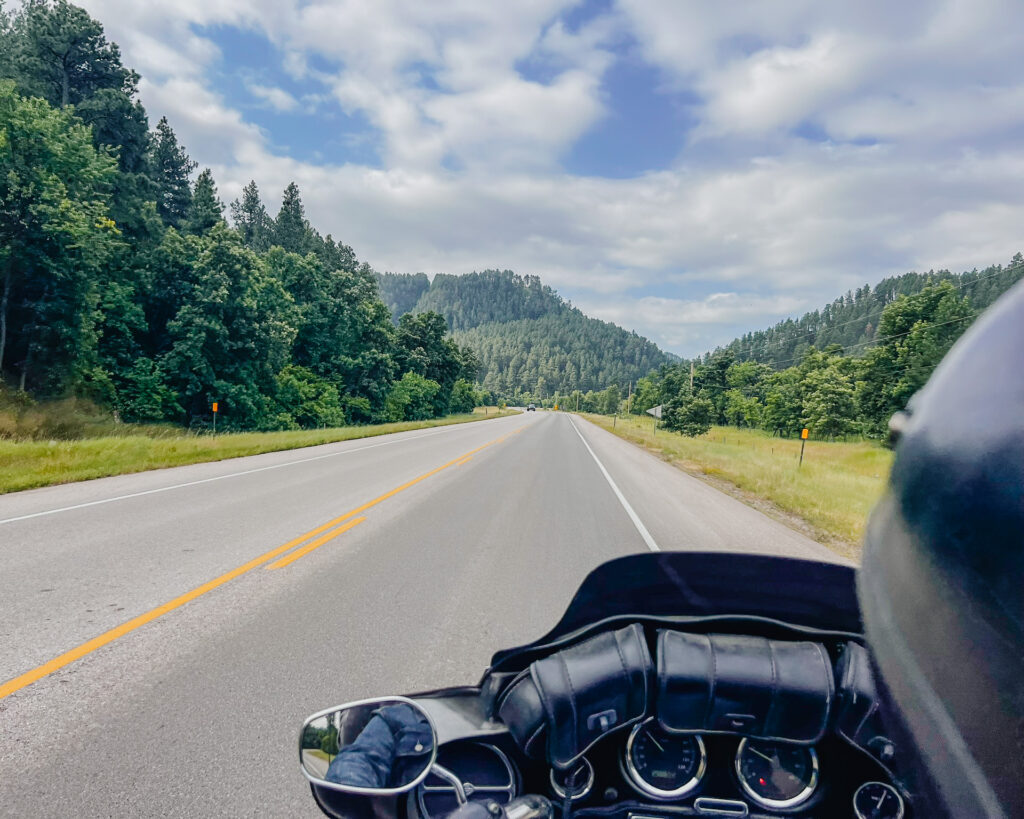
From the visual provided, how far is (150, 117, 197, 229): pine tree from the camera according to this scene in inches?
1714

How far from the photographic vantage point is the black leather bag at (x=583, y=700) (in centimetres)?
149

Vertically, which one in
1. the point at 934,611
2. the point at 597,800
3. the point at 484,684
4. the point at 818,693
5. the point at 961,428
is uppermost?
the point at 961,428

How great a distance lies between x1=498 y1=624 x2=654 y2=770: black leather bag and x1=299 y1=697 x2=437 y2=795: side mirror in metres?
0.27

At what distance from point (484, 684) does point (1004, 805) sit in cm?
144

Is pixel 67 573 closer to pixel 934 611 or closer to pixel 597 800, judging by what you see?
pixel 597 800

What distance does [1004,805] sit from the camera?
55 cm

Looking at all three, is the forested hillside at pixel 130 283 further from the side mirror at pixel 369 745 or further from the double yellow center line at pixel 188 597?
the side mirror at pixel 369 745

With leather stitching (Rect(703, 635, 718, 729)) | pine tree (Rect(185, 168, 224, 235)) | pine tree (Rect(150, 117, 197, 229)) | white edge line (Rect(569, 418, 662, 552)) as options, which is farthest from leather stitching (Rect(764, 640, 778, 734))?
pine tree (Rect(150, 117, 197, 229))

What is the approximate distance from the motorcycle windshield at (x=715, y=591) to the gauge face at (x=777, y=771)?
35 centimetres

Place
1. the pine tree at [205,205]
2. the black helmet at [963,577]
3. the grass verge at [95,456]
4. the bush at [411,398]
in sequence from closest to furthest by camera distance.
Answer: the black helmet at [963,577]
the grass verge at [95,456]
the pine tree at [205,205]
the bush at [411,398]

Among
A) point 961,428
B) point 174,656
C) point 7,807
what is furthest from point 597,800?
point 174,656

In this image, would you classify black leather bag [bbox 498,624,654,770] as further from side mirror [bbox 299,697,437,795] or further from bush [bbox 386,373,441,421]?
bush [bbox 386,373,441,421]

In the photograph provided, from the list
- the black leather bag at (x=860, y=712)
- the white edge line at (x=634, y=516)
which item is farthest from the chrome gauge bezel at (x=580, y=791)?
the white edge line at (x=634, y=516)

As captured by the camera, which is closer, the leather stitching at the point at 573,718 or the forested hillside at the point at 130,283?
the leather stitching at the point at 573,718
